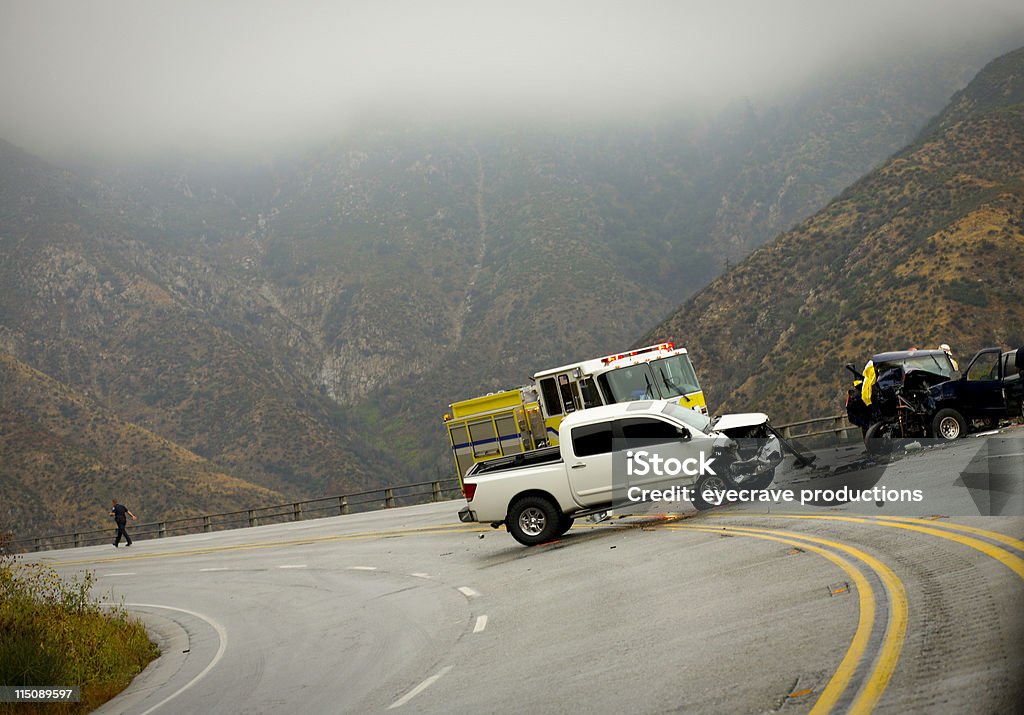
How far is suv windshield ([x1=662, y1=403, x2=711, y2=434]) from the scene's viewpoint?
1717 cm

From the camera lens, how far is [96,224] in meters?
171

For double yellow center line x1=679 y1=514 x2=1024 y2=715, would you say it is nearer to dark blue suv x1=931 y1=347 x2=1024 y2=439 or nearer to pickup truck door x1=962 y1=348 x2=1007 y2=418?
dark blue suv x1=931 y1=347 x2=1024 y2=439

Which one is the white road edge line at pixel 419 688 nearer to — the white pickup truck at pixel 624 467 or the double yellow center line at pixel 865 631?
the double yellow center line at pixel 865 631

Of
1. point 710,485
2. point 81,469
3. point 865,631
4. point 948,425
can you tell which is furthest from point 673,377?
point 81,469

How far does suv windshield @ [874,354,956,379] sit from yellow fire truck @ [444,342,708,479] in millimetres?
4191

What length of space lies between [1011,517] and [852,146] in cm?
16797

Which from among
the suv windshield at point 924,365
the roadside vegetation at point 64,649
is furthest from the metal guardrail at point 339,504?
the roadside vegetation at point 64,649

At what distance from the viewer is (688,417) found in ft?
57.3

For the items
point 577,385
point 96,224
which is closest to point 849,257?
point 577,385

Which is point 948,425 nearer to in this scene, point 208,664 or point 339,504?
point 208,664

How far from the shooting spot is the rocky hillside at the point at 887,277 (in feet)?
201

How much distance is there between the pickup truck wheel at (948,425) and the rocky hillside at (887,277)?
123 feet

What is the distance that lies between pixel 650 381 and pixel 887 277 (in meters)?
50.7

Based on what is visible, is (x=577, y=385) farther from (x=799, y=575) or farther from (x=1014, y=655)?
(x=1014, y=655)
